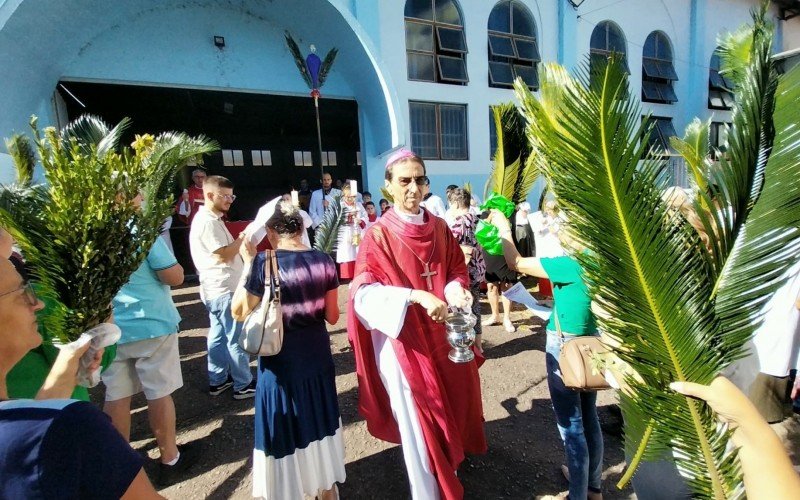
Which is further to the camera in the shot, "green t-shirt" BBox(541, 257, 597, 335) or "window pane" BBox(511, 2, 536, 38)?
"window pane" BBox(511, 2, 536, 38)

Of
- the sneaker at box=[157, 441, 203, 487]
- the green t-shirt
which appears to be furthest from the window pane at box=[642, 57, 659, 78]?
the sneaker at box=[157, 441, 203, 487]

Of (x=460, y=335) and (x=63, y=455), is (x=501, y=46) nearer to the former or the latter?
(x=460, y=335)

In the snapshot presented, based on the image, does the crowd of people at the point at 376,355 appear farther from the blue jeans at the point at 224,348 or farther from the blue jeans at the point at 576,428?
the blue jeans at the point at 224,348

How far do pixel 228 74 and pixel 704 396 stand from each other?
10.2 m

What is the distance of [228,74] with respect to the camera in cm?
891

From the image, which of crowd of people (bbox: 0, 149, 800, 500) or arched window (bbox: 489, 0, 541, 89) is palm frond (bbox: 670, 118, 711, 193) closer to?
crowd of people (bbox: 0, 149, 800, 500)

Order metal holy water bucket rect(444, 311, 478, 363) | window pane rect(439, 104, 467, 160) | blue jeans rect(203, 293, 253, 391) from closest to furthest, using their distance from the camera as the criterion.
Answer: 1. metal holy water bucket rect(444, 311, 478, 363)
2. blue jeans rect(203, 293, 253, 391)
3. window pane rect(439, 104, 467, 160)

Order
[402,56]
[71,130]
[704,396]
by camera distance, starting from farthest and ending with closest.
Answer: [402,56], [71,130], [704,396]

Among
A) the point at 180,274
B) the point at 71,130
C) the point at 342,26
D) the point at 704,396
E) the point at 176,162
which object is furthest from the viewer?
the point at 342,26

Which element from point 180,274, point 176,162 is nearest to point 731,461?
point 176,162

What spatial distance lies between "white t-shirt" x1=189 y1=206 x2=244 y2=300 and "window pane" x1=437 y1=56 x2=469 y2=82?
855cm

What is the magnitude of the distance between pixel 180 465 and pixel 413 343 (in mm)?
2031

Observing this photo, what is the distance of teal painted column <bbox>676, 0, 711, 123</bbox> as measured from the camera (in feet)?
44.2

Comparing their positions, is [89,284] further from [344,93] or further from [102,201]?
[344,93]
